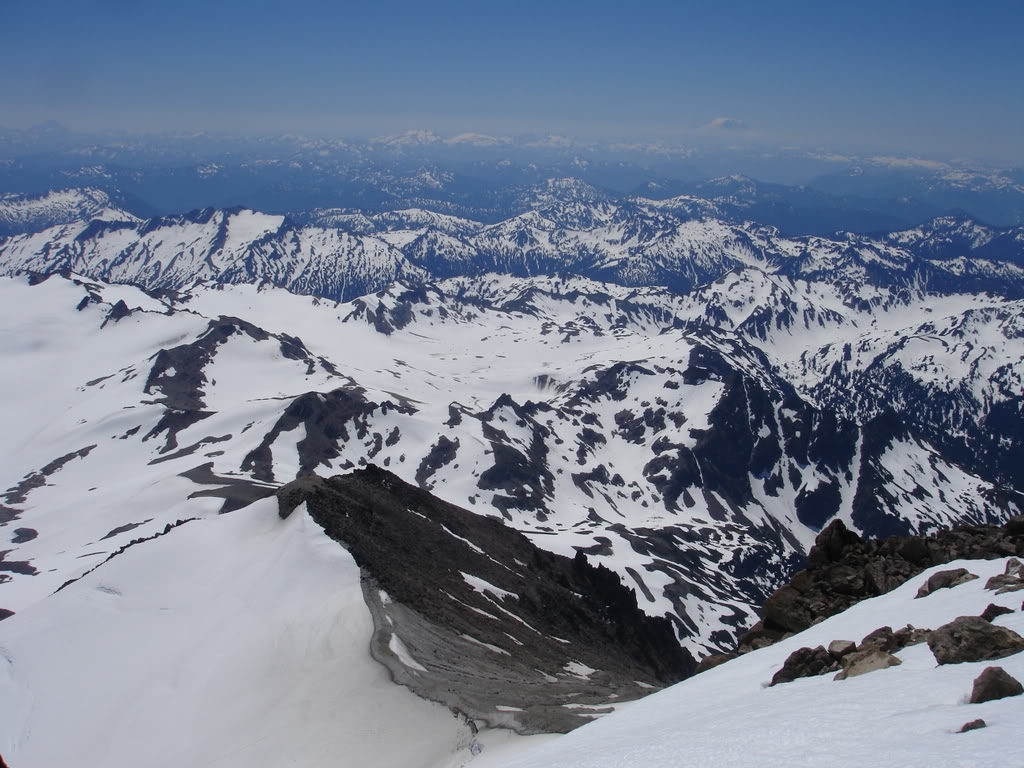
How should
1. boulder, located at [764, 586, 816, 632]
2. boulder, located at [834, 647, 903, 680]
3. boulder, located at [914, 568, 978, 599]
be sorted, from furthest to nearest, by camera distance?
1. boulder, located at [764, 586, 816, 632]
2. boulder, located at [914, 568, 978, 599]
3. boulder, located at [834, 647, 903, 680]

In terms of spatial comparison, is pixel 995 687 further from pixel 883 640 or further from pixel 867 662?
pixel 883 640

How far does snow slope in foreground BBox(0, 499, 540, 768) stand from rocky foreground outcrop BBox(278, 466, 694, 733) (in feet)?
6.80

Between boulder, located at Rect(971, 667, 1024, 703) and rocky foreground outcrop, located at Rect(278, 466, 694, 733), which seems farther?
Answer: rocky foreground outcrop, located at Rect(278, 466, 694, 733)

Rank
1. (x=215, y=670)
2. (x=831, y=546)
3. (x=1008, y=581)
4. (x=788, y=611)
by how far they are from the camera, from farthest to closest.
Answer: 1. (x=831, y=546)
2. (x=215, y=670)
3. (x=788, y=611)
4. (x=1008, y=581)

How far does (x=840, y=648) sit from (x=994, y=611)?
450 centimetres

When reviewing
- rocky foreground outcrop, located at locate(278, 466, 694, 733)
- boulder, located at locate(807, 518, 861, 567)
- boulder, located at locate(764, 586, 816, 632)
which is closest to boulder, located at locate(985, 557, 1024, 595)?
boulder, located at locate(764, 586, 816, 632)

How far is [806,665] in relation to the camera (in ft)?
67.2

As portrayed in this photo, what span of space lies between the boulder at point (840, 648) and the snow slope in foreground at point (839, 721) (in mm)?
2145

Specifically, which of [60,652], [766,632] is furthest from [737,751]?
[60,652]

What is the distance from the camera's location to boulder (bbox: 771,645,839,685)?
2006 centimetres

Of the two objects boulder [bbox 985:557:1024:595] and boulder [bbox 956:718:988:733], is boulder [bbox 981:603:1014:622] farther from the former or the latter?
boulder [bbox 956:718:988:733]

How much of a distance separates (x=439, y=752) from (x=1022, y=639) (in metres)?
25.1

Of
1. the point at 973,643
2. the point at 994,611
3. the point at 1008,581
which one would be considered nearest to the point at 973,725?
the point at 973,643

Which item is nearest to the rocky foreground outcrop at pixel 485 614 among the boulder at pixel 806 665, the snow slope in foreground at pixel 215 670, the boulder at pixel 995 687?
the snow slope in foreground at pixel 215 670
